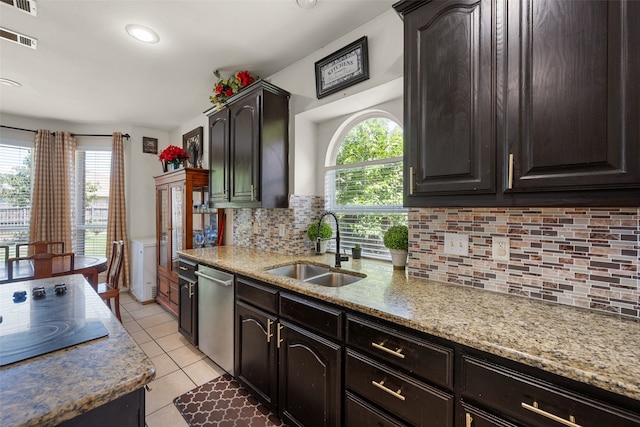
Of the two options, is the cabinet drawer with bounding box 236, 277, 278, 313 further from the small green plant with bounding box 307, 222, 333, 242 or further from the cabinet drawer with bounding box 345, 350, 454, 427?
the small green plant with bounding box 307, 222, 333, 242

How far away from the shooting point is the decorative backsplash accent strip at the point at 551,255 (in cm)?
111

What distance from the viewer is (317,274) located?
216cm

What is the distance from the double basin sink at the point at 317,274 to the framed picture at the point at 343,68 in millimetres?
1354

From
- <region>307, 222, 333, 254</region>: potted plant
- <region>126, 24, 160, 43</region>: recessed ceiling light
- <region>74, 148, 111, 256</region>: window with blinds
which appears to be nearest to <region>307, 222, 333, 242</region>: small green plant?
<region>307, 222, 333, 254</region>: potted plant

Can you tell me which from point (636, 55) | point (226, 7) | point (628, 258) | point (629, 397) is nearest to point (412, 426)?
point (629, 397)

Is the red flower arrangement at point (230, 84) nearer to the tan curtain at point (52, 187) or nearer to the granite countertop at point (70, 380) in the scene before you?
the granite countertop at point (70, 380)

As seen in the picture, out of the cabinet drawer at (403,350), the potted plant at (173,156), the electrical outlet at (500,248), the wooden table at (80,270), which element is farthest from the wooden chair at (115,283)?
the electrical outlet at (500,248)

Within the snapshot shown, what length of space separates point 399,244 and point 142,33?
2.40 metres

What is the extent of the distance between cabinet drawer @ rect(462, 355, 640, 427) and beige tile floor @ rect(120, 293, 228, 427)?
1728 millimetres

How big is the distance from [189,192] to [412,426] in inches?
116

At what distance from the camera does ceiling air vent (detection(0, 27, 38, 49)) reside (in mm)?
1992

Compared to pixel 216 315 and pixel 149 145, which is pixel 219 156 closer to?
pixel 216 315

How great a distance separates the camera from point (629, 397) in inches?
28.0

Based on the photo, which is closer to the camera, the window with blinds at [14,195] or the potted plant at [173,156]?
the potted plant at [173,156]
